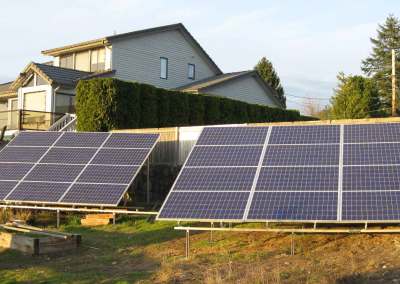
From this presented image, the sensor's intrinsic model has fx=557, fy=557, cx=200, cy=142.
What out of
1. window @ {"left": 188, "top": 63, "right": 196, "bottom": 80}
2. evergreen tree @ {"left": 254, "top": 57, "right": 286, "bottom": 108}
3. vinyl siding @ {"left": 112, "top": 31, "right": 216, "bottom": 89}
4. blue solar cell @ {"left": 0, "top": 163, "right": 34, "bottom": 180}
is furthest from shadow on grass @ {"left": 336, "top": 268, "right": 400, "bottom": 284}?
evergreen tree @ {"left": 254, "top": 57, "right": 286, "bottom": 108}

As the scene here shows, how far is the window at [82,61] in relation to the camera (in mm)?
41125

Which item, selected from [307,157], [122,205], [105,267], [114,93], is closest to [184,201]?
[105,267]

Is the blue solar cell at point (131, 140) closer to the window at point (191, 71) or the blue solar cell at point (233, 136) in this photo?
the blue solar cell at point (233, 136)

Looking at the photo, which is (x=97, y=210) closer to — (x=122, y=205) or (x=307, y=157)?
(x=122, y=205)

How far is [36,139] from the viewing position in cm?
2091

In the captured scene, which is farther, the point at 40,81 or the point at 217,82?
the point at 217,82

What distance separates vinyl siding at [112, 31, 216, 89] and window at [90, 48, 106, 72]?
132 centimetres

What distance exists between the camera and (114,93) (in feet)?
81.7

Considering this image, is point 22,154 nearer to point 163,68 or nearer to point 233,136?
point 233,136

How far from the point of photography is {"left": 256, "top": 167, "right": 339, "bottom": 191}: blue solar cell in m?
12.2

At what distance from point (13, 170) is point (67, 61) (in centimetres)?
2551

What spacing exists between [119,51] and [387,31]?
160 feet

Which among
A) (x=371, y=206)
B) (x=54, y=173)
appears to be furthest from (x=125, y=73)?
(x=371, y=206)

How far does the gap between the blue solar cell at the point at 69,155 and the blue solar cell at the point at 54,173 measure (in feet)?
1.00
